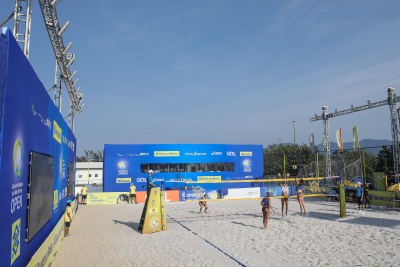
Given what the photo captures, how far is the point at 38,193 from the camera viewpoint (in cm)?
536

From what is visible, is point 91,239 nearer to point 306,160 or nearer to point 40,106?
point 40,106

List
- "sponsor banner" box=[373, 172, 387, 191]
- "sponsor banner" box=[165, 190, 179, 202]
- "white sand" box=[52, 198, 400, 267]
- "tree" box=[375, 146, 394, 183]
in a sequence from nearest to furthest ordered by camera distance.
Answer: "white sand" box=[52, 198, 400, 267], "sponsor banner" box=[373, 172, 387, 191], "sponsor banner" box=[165, 190, 179, 202], "tree" box=[375, 146, 394, 183]

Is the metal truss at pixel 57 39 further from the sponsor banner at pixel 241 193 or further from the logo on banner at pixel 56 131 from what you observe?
the sponsor banner at pixel 241 193

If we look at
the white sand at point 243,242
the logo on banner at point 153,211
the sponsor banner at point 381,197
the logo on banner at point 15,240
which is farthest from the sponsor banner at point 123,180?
the logo on banner at point 15,240

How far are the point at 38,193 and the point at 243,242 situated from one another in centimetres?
576

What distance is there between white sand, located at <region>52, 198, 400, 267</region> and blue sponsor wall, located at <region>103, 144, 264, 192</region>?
1432 cm

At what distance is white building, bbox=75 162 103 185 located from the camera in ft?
138

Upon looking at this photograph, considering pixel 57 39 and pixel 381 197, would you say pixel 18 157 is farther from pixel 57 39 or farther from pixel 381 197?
pixel 381 197

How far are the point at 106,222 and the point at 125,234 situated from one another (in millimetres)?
3016

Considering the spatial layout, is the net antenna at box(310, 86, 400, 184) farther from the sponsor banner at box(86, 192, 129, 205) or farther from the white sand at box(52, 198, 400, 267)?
the sponsor banner at box(86, 192, 129, 205)

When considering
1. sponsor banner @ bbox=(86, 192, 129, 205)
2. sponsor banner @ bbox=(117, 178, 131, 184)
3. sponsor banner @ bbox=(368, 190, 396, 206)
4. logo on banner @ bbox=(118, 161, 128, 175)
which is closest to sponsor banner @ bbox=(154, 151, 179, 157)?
logo on banner @ bbox=(118, 161, 128, 175)

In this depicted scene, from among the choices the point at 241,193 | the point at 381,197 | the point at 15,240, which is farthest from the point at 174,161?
the point at 15,240

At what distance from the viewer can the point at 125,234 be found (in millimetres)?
10102

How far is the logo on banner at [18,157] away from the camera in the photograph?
3.99m
